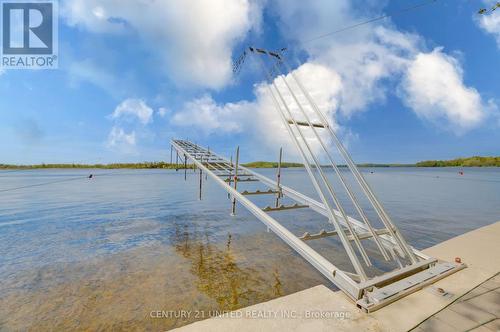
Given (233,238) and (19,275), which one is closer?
(19,275)

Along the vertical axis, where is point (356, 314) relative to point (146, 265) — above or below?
above

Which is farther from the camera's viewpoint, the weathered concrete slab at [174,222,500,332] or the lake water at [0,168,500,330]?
the lake water at [0,168,500,330]

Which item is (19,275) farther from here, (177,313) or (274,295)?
(274,295)

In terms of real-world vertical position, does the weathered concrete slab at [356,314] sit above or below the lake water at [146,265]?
above

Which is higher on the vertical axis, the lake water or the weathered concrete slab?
the weathered concrete slab

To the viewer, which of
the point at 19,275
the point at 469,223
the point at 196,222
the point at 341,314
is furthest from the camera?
the point at 196,222

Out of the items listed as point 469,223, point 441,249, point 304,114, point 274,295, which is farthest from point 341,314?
point 469,223

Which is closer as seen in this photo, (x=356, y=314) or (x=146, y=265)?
(x=356, y=314)

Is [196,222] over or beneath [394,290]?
beneath

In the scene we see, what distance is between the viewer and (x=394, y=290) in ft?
13.3

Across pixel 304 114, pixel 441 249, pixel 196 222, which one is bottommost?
pixel 196 222

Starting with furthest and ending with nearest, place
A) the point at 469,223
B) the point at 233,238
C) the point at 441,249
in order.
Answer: the point at 469,223, the point at 233,238, the point at 441,249

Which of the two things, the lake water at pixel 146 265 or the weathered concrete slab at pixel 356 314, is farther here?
the lake water at pixel 146 265

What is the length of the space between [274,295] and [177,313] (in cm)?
255
